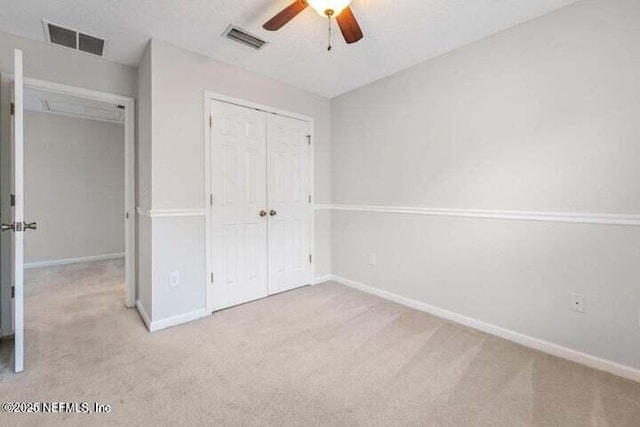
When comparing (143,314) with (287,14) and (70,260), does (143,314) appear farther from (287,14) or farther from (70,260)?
(70,260)

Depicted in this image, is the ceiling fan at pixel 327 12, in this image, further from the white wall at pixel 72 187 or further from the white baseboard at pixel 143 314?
the white wall at pixel 72 187

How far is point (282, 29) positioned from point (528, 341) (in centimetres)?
303

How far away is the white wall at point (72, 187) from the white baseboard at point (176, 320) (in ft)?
11.5

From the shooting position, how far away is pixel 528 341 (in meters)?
2.10

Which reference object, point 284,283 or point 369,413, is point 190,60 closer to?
point 284,283

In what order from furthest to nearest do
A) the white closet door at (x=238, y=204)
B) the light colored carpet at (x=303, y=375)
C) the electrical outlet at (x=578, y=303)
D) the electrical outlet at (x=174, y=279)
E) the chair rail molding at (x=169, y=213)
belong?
1. the white closet door at (x=238, y=204)
2. the electrical outlet at (x=174, y=279)
3. the chair rail molding at (x=169, y=213)
4. the electrical outlet at (x=578, y=303)
5. the light colored carpet at (x=303, y=375)

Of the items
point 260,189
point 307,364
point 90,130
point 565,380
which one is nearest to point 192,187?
point 260,189

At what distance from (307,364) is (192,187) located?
1778 millimetres

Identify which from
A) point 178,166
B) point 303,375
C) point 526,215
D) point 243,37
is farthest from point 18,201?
point 526,215

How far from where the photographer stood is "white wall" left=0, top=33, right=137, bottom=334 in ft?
7.20

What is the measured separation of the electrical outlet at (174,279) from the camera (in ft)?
8.04

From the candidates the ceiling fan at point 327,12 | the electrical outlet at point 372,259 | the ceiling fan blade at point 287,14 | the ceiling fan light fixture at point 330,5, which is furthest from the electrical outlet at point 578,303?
the ceiling fan blade at point 287,14

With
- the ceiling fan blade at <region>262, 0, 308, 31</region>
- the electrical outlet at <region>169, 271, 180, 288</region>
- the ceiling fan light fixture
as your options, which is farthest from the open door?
the ceiling fan light fixture

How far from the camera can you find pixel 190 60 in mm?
2502
